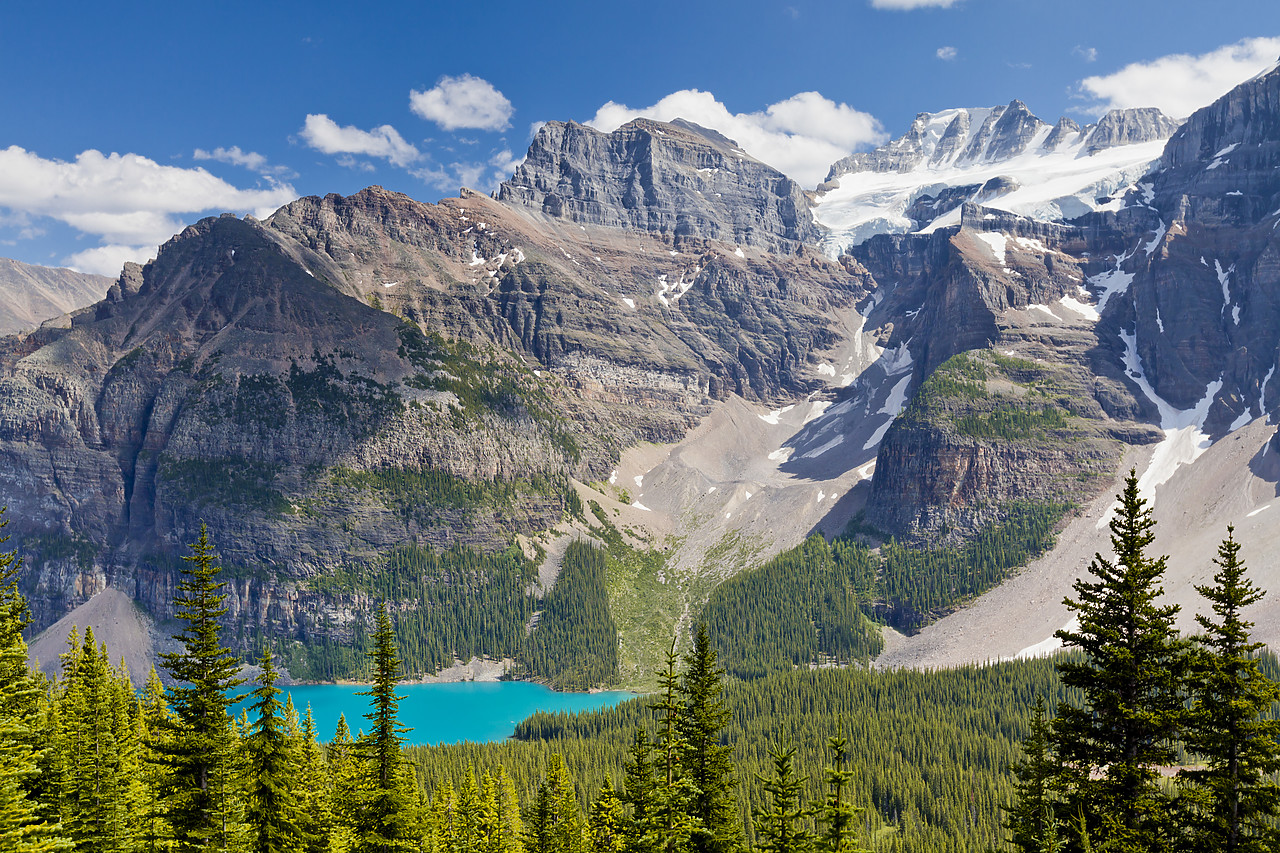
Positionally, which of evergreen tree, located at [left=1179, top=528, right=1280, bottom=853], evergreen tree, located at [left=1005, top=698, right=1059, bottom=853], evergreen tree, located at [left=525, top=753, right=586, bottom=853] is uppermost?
evergreen tree, located at [left=1179, top=528, right=1280, bottom=853]

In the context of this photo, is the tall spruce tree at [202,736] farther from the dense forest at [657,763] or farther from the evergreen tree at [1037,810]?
the evergreen tree at [1037,810]

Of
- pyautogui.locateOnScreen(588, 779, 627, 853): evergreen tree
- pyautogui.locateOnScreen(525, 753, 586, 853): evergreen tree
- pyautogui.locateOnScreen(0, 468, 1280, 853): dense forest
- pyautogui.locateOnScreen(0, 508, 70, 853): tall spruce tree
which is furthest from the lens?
pyautogui.locateOnScreen(525, 753, 586, 853): evergreen tree

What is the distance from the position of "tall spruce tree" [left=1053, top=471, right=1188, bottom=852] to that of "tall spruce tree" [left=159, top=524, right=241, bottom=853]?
30.0m

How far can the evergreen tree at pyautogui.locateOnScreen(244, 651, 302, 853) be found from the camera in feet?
131

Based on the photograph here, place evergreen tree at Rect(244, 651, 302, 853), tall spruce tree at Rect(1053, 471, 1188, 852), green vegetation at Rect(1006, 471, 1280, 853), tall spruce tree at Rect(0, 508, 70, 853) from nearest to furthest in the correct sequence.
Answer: tall spruce tree at Rect(0, 508, 70, 853), green vegetation at Rect(1006, 471, 1280, 853), tall spruce tree at Rect(1053, 471, 1188, 852), evergreen tree at Rect(244, 651, 302, 853)

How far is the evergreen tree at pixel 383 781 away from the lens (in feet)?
137

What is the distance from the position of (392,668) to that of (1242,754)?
32704mm

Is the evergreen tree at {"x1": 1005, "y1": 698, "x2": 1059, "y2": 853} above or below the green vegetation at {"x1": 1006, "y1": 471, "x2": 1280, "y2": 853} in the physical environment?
below

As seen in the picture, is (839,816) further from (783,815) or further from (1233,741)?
(1233,741)

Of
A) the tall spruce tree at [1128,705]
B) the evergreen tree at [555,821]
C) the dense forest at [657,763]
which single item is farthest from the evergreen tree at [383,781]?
the tall spruce tree at [1128,705]

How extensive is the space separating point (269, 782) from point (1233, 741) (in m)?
35.9

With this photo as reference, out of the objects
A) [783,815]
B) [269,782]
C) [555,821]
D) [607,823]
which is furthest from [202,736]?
[555,821]

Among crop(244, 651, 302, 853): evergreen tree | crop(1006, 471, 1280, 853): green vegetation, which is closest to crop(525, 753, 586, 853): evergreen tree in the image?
crop(244, 651, 302, 853): evergreen tree

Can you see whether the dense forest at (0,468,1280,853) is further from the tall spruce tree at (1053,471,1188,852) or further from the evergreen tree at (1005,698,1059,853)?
the evergreen tree at (1005,698,1059,853)
